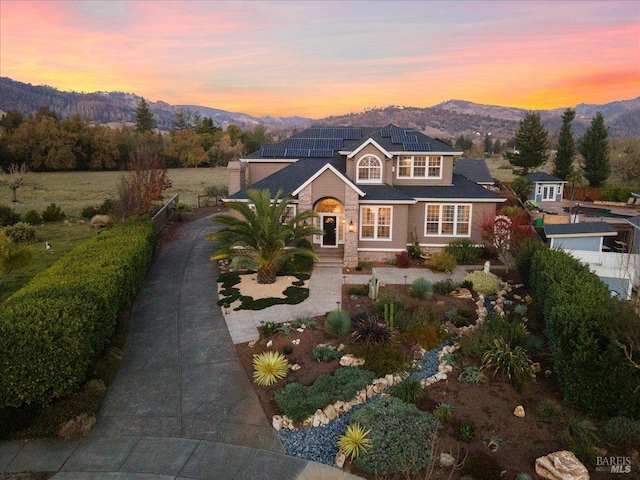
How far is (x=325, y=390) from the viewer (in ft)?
35.6

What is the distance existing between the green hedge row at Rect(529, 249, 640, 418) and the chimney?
69.6ft

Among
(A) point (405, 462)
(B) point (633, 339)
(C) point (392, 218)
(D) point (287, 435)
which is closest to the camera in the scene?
(A) point (405, 462)

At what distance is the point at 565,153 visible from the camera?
48469 mm

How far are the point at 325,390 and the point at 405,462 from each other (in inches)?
114

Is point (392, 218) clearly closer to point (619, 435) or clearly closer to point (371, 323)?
point (371, 323)

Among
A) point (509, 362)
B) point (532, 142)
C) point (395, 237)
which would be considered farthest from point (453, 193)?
point (532, 142)

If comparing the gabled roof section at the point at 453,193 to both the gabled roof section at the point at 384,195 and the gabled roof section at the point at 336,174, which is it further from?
the gabled roof section at the point at 336,174

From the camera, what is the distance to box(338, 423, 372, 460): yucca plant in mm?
8789

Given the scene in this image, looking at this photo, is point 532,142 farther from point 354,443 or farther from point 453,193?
point 354,443

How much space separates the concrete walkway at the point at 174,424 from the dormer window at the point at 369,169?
11918 millimetres

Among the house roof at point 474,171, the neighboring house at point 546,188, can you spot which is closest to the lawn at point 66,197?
the house roof at point 474,171

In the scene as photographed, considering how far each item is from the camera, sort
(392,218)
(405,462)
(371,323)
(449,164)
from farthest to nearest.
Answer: (449,164), (392,218), (371,323), (405,462)

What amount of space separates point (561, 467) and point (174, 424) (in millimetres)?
7852

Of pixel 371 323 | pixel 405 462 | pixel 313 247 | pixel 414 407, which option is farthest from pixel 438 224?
pixel 405 462
